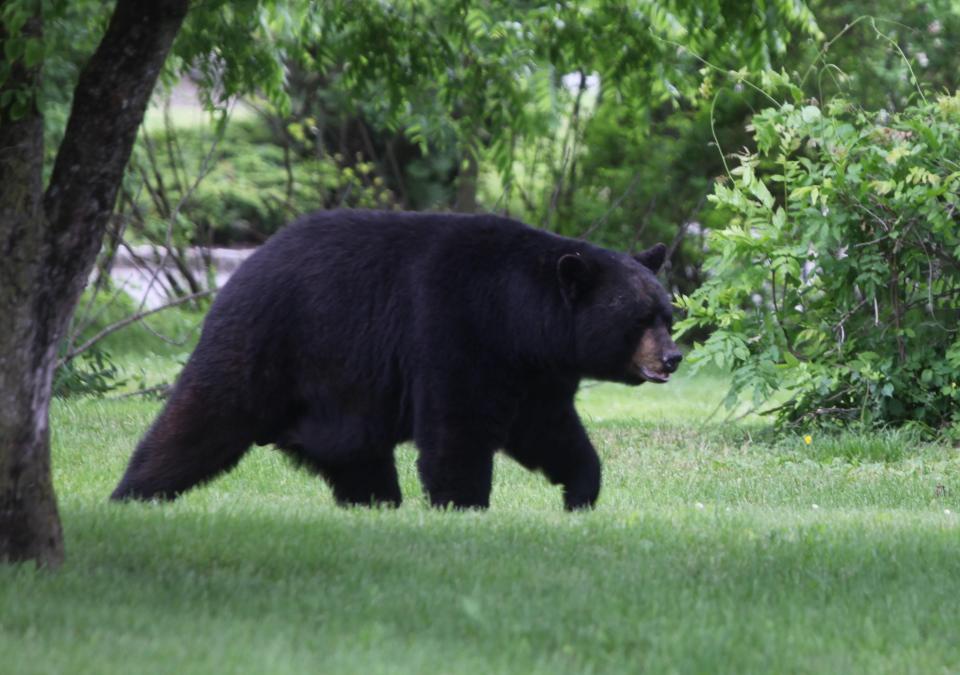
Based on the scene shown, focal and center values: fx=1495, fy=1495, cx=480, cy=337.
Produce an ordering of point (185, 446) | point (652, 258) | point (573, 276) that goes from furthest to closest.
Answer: point (652, 258) → point (573, 276) → point (185, 446)

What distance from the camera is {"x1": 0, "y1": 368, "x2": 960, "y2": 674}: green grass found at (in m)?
4.69

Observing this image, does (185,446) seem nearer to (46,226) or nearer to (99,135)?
(46,226)

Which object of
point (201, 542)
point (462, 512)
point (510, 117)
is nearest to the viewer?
point (201, 542)

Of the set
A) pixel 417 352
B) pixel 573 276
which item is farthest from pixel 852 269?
pixel 417 352

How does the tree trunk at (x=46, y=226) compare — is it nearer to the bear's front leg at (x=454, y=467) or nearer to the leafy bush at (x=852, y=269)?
the bear's front leg at (x=454, y=467)

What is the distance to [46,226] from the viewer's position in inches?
217

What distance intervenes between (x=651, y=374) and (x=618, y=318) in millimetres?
336

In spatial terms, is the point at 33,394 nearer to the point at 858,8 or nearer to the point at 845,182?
the point at 845,182

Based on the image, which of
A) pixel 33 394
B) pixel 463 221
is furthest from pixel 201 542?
pixel 463 221

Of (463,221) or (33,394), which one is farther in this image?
(463,221)

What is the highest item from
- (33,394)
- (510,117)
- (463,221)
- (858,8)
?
(858,8)

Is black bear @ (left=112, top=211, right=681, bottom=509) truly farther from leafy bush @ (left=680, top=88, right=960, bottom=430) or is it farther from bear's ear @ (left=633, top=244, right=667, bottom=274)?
leafy bush @ (left=680, top=88, right=960, bottom=430)

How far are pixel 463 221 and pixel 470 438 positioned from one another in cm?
120

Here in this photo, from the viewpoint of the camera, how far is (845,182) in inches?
445
